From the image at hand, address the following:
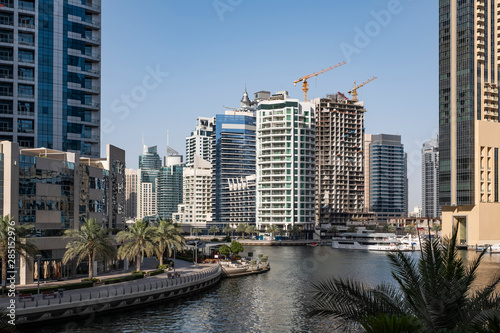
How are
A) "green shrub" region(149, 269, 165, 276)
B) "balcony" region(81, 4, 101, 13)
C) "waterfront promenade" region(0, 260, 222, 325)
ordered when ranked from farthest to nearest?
"balcony" region(81, 4, 101, 13) → "green shrub" region(149, 269, 165, 276) → "waterfront promenade" region(0, 260, 222, 325)

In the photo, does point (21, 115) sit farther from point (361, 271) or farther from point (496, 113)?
point (496, 113)

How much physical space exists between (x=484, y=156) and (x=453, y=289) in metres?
158

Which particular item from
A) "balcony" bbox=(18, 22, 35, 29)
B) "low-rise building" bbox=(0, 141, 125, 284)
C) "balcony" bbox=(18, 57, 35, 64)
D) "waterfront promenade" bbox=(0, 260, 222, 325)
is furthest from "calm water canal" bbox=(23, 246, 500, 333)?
"balcony" bbox=(18, 22, 35, 29)

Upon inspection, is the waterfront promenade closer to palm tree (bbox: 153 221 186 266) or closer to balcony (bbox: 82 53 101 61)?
palm tree (bbox: 153 221 186 266)

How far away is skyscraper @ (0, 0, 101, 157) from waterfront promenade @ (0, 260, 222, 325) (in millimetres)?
39492

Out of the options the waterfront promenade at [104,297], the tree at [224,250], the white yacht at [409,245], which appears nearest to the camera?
the waterfront promenade at [104,297]

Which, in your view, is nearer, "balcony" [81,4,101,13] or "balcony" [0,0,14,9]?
"balcony" [0,0,14,9]

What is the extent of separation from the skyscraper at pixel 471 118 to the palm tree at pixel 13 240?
137089 mm

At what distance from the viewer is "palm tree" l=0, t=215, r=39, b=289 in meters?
58.6

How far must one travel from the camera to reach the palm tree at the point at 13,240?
5859 centimetres

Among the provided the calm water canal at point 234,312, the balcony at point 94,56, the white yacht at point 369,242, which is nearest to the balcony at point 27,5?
the balcony at point 94,56

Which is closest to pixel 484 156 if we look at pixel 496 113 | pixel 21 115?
pixel 496 113

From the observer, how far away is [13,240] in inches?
2320

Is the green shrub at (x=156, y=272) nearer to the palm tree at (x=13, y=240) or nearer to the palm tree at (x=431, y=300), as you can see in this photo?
the palm tree at (x=13, y=240)
